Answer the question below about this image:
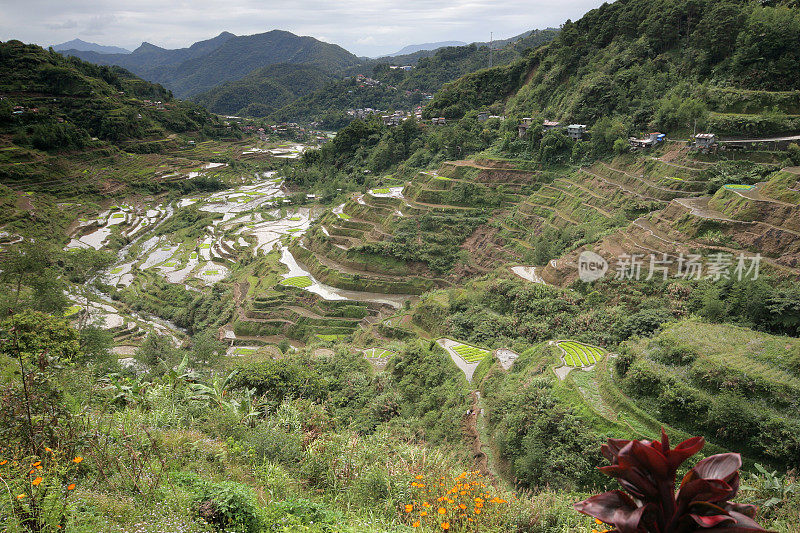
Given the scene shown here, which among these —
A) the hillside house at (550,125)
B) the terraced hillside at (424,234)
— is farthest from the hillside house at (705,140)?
the hillside house at (550,125)

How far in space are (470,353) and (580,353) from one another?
459 centimetres

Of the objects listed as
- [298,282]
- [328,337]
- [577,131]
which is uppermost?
[577,131]

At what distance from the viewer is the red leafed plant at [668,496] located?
→ 1.86 m

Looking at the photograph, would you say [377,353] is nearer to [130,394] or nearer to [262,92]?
[130,394]

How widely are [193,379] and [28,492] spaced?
5.53m

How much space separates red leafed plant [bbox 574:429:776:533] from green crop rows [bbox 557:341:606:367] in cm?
1227

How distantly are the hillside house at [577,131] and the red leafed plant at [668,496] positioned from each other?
33023 mm

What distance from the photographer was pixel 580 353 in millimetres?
14234

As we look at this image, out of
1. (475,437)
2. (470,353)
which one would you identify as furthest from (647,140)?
(475,437)

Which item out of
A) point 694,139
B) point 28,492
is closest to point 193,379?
point 28,492

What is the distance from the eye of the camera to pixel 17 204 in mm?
38219

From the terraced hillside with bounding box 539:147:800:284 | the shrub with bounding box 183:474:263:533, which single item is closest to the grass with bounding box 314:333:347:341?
the terraced hillside with bounding box 539:147:800:284

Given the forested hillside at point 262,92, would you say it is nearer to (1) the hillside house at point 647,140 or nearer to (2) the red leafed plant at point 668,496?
(1) the hillside house at point 647,140

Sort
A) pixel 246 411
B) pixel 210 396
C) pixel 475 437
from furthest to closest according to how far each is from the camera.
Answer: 1. pixel 475 437
2. pixel 210 396
3. pixel 246 411
